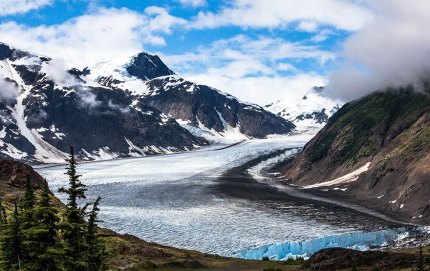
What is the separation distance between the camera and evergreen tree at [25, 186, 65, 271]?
28.7m

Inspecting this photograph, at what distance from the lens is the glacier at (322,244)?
92750 mm

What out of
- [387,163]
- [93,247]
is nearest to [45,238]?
[93,247]

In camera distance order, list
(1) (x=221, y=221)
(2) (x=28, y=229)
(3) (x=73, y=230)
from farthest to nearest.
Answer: (1) (x=221, y=221), (3) (x=73, y=230), (2) (x=28, y=229)

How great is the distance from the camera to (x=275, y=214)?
12769 cm

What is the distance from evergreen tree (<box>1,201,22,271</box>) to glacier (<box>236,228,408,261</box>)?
63.2 metres

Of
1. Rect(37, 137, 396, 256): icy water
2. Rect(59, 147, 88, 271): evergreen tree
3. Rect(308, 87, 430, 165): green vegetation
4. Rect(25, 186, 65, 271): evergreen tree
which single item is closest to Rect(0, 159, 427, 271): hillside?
Rect(37, 137, 396, 256): icy water

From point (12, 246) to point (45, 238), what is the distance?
315 cm

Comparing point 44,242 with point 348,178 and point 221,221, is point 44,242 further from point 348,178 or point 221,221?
point 348,178

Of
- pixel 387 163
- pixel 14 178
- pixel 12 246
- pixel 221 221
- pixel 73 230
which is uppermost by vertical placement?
pixel 387 163

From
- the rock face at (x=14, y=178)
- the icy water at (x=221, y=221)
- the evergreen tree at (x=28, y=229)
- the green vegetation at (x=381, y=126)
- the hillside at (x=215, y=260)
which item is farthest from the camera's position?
the green vegetation at (x=381, y=126)

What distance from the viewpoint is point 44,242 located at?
2914cm

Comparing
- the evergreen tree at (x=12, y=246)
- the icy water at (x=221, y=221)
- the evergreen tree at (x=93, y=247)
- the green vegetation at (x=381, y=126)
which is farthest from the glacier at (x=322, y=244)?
the green vegetation at (x=381, y=126)

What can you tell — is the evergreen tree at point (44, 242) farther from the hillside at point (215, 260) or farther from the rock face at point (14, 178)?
the rock face at point (14, 178)

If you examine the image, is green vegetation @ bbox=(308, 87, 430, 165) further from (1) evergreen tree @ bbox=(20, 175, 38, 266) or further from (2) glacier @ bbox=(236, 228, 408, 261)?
(1) evergreen tree @ bbox=(20, 175, 38, 266)
